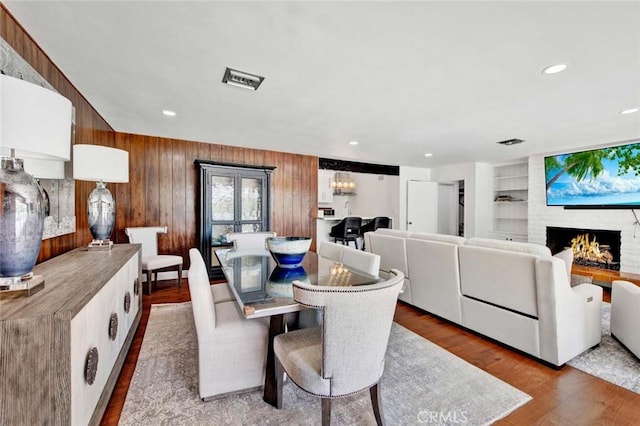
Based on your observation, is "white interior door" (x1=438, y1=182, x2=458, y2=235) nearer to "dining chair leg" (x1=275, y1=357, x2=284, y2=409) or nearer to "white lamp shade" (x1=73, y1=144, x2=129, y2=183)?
"dining chair leg" (x1=275, y1=357, x2=284, y2=409)

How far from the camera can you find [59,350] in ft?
3.23

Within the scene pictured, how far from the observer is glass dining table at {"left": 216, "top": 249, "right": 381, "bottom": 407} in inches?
55.4

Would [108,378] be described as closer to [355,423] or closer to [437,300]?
[355,423]

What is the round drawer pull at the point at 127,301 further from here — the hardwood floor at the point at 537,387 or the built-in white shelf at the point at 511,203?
the built-in white shelf at the point at 511,203

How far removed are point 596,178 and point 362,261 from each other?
187 inches

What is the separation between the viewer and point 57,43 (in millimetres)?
1800

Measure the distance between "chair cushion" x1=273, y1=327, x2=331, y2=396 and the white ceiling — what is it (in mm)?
1768

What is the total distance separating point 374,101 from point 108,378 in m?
2.92

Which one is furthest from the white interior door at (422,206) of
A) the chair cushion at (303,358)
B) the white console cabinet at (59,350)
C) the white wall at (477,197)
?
the white console cabinet at (59,350)

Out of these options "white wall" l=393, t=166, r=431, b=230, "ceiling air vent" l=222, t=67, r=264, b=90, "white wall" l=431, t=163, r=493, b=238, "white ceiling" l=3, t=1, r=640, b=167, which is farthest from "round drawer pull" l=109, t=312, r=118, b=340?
"white wall" l=431, t=163, r=493, b=238

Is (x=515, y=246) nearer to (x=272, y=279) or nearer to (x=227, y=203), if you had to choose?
(x=272, y=279)

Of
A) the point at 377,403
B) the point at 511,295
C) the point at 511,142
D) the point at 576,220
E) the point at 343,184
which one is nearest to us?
the point at 377,403

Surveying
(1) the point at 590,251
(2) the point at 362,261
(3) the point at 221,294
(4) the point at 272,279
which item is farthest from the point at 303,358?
(1) the point at 590,251

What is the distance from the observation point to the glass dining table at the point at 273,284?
1407 mm
